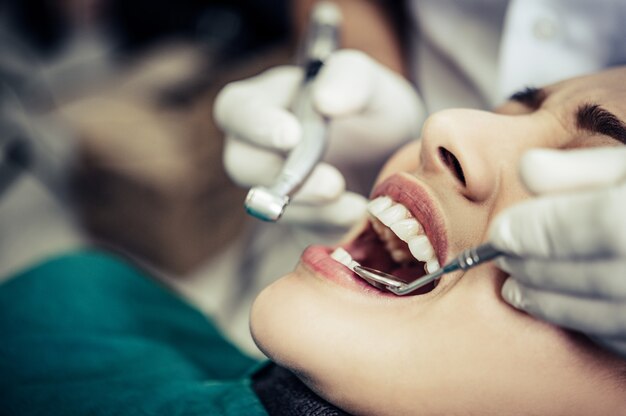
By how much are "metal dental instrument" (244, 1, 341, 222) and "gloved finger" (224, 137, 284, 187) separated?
0.28ft

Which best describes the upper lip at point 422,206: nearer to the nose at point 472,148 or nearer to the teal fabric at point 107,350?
the nose at point 472,148

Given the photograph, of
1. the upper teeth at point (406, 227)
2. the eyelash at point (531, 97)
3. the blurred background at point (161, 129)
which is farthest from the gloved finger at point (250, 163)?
the blurred background at point (161, 129)

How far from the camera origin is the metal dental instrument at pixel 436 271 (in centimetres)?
51

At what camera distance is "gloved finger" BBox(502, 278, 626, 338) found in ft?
1.54

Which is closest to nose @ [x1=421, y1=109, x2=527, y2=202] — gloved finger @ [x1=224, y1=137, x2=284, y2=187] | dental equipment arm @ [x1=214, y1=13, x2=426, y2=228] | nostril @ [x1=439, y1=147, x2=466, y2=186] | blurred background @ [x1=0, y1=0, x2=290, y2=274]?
nostril @ [x1=439, y1=147, x2=466, y2=186]

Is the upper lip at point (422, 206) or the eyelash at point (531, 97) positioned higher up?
the eyelash at point (531, 97)

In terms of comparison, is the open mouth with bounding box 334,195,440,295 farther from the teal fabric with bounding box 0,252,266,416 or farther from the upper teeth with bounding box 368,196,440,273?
the teal fabric with bounding box 0,252,266,416

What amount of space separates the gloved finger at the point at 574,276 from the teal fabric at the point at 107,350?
359 mm

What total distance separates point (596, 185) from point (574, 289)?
0.29 feet

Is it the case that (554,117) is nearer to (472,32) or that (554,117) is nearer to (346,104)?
(346,104)

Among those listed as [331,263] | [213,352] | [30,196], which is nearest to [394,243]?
[331,263]

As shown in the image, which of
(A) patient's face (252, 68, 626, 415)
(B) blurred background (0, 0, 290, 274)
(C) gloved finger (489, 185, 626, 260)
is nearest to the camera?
(C) gloved finger (489, 185, 626, 260)

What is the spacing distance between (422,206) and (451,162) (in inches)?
2.3

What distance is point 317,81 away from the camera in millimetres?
856
